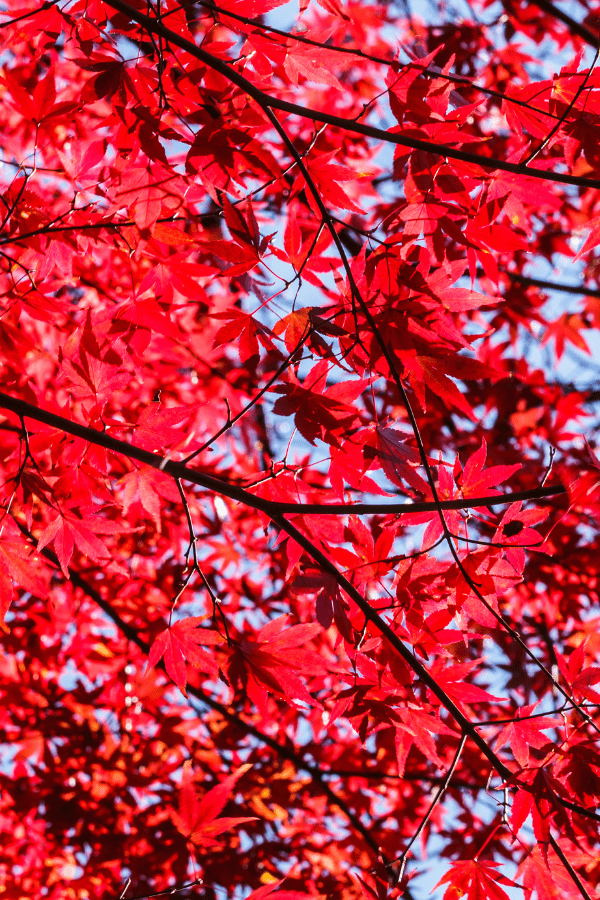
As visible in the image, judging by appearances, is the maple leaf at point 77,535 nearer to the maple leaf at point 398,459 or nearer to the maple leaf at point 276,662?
the maple leaf at point 276,662

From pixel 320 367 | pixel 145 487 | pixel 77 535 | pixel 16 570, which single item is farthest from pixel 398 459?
pixel 16 570

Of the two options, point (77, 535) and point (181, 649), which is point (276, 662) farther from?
point (77, 535)

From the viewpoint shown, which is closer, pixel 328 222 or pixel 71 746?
pixel 328 222

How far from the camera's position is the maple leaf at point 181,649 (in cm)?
135

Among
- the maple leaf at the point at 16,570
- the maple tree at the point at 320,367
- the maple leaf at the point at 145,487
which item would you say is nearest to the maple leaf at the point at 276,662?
the maple tree at the point at 320,367

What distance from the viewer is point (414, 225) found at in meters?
1.38

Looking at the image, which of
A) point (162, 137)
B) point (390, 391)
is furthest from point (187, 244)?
point (390, 391)

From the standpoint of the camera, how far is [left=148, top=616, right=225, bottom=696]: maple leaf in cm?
135

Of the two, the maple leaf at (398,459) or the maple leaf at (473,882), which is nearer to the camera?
the maple leaf at (398,459)

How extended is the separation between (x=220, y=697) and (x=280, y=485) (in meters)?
2.51

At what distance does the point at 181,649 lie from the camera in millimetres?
1372

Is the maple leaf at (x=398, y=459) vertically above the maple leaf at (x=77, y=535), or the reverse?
the maple leaf at (x=398, y=459)

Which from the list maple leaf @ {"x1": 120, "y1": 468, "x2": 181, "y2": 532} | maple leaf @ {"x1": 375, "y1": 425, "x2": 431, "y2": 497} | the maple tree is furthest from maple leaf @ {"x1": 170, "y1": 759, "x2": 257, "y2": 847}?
maple leaf @ {"x1": 375, "y1": 425, "x2": 431, "y2": 497}

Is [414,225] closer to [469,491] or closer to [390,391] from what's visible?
[469,491]
